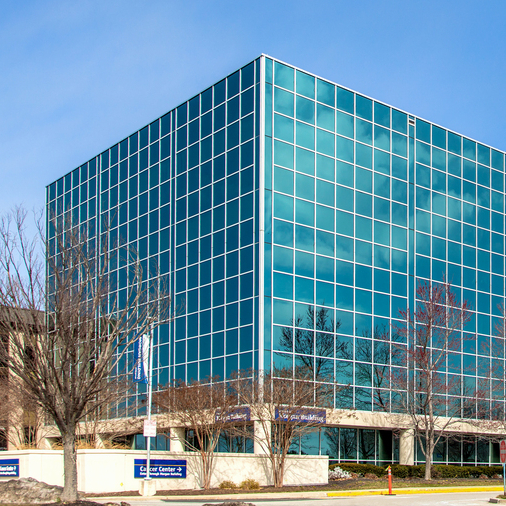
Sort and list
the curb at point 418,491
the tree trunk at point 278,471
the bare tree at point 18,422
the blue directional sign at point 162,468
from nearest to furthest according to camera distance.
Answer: the curb at point 418,491 → the blue directional sign at point 162,468 → the tree trunk at point 278,471 → the bare tree at point 18,422

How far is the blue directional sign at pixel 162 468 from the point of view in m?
30.4

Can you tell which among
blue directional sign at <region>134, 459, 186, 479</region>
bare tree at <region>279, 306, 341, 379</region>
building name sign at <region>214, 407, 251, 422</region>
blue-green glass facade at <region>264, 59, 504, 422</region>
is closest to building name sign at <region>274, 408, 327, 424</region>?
building name sign at <region>214, 407, 251, 422</region>

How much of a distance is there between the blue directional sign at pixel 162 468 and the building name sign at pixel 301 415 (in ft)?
15.0

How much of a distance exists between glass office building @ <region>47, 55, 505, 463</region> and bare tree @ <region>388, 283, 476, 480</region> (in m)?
0.96

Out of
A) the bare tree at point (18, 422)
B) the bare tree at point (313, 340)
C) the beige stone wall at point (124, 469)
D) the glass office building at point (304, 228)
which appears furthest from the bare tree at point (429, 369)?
the bare tree at point (18, 422)

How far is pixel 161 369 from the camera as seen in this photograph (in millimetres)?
43438

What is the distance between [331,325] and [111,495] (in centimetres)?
1531

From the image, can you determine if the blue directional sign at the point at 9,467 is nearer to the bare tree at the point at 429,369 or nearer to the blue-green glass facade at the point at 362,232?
the blue-green glass facade at the point at 362,232

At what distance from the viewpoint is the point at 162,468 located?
3083 cm

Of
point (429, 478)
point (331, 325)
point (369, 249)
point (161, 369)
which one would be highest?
point (369, 249)

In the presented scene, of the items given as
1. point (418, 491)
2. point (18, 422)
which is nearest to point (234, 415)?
point (418, 491)

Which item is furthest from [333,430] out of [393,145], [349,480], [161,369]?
[393,145]

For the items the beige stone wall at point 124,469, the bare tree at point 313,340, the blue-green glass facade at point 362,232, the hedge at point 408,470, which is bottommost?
the hedge at point 408,470

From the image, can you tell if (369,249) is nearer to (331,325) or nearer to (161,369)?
(331,325)
